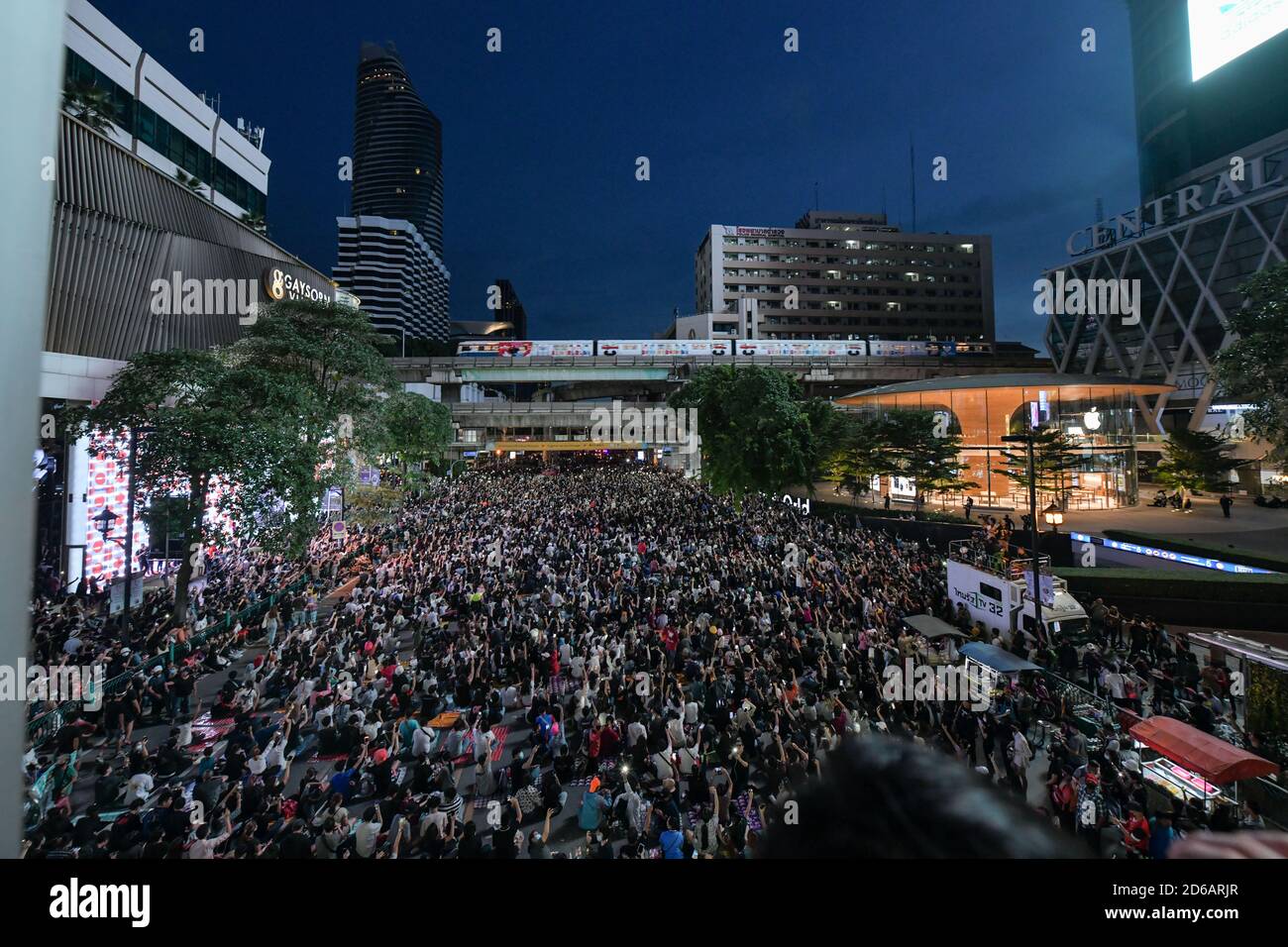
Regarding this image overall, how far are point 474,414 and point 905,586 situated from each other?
2288 inches

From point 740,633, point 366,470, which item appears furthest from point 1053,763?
point 366,470

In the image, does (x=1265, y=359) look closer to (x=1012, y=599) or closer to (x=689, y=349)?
(x=1012, y=599)

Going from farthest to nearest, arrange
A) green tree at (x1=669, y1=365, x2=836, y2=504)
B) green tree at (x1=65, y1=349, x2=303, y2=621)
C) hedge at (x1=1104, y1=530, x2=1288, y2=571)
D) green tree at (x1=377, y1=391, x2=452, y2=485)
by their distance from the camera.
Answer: green tree at (x1=669, y1=365, x2=836, y2=504), green tree at (x1=377, y1=391, x2=452, y2=485), hedge at (x1=1104, y1=530, x2=1288, y2=571), green tree at (x1=65, y1=349, x2=303, y2=621)

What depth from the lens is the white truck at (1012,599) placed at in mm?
12773

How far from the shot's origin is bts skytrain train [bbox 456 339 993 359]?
204 feet

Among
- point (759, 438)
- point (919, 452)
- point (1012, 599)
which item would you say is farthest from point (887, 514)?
point (1012, 599)

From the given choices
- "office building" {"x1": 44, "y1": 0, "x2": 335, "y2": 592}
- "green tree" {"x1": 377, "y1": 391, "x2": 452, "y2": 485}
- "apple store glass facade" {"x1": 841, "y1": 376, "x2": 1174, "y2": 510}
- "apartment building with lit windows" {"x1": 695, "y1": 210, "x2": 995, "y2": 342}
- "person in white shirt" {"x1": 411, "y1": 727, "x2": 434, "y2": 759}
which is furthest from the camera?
"apartment building with lit windows" {"x1": 695, "y1": 210, "x2": 995, "y2": 342}

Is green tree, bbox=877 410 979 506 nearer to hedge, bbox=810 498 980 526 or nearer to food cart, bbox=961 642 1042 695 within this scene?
hedge, bbox=810 498 980 526

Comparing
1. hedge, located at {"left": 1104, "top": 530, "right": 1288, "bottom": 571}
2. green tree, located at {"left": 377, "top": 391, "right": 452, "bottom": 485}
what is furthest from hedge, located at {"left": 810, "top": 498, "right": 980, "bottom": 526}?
green tree, located at {"left": 377, "top": 391, "right": 452, "bottom": 485}

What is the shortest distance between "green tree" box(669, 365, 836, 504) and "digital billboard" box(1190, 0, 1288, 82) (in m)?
69.3

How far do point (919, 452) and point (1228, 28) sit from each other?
2759 inches

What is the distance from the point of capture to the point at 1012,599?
13000mm

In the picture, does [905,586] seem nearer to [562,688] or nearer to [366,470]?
[562,688]

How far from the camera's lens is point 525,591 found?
51.8 ft
